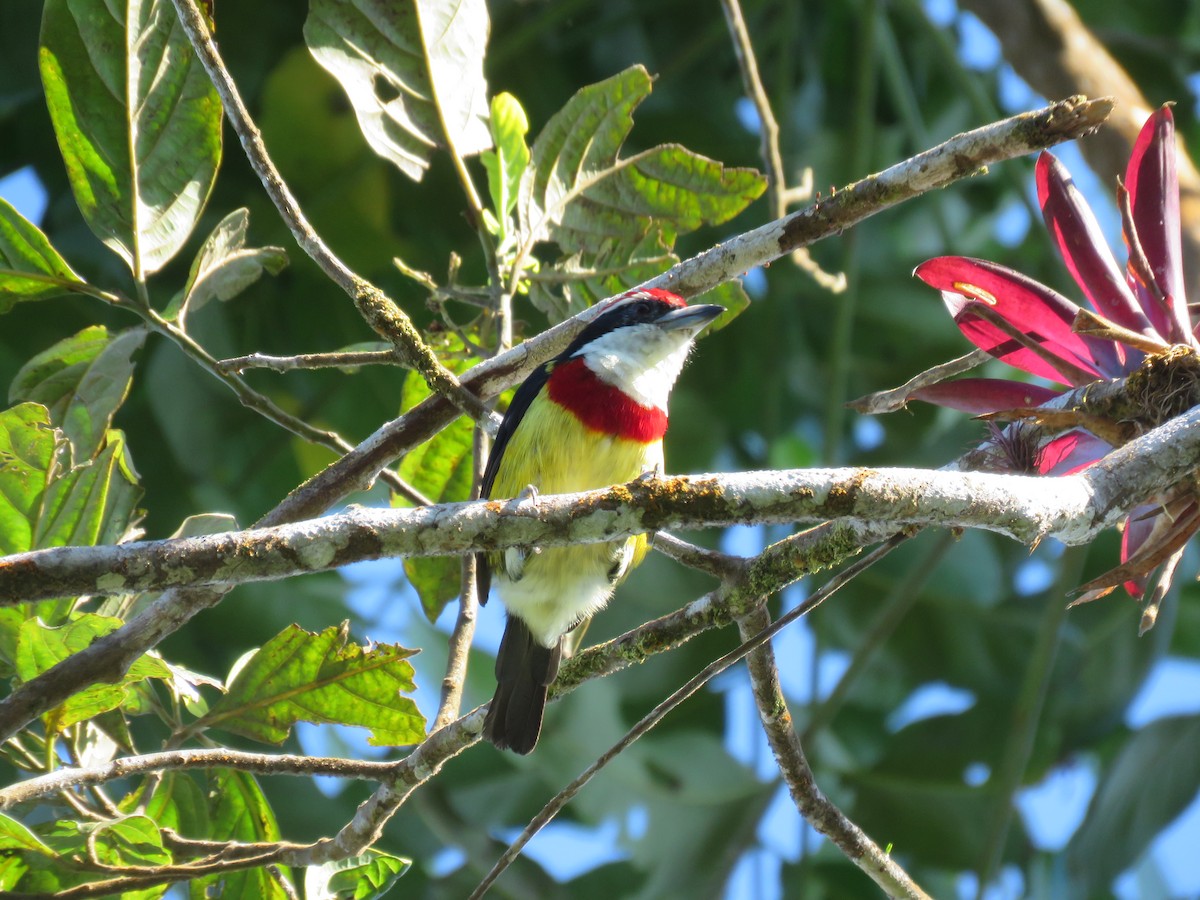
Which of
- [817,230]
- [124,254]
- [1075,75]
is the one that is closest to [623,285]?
[817,230]

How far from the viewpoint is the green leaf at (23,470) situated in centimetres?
221

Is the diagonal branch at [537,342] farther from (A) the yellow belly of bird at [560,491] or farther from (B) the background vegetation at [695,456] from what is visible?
(B) the background vegetation at [695,456]

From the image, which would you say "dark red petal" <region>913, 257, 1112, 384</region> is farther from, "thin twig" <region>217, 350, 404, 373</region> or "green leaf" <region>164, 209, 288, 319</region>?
"green leaf" <region>164, 209, 288, 319</region>

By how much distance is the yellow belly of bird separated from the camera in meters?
2.91

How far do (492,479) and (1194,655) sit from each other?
3.85 metres

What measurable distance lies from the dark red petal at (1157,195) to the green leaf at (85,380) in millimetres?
1923

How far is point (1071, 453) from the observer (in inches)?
81.4

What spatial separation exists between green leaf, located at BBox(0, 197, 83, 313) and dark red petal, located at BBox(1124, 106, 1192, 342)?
1970mm

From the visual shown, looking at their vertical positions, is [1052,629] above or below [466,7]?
below

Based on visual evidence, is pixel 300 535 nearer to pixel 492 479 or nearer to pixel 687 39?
pixel 492 479

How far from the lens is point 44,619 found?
2.32 m

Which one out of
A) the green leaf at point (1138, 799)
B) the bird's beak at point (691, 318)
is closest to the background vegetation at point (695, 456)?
the green leaf at point (1138, 799)

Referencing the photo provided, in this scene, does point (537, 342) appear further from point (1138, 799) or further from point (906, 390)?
point (1138, 799)

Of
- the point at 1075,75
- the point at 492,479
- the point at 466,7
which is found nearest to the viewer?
the point at 466,7
